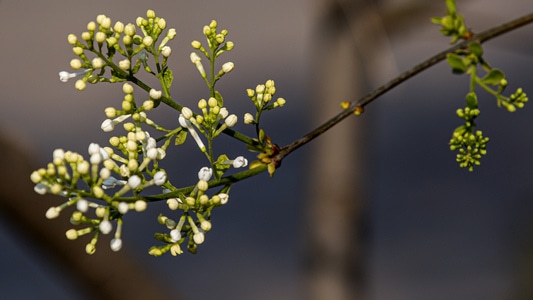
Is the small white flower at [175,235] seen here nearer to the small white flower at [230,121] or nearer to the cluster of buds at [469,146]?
the small white flower at [230,121]

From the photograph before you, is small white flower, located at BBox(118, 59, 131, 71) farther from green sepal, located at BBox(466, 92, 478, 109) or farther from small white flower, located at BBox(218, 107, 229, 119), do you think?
green sepal, located at BBox(466, 92, 478, 109)

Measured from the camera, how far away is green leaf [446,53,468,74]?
123cm

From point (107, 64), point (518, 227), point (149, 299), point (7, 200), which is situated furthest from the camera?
point (518, 227)

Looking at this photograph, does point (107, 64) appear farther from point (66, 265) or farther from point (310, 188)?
point (310, 188)

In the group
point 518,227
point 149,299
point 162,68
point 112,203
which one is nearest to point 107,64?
point 162,68

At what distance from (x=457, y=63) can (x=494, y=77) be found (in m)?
→ 0.13

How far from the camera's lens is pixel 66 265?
470 centimetres

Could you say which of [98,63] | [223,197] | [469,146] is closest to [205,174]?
[223,197]

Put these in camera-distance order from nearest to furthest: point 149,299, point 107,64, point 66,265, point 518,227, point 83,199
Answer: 1. point 83,199
2. point 107,64
3. point 66,265
4. point 149,299
5. point 518,227

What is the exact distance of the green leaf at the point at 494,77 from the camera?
4.31ft

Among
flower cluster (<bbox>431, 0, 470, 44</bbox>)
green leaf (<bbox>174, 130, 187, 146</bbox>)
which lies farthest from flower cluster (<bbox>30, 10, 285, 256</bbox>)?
flower cluster (<bbox>431, 0, 470, 44</bbox>)

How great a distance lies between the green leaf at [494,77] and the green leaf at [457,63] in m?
0.09

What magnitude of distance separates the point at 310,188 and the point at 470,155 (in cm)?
381

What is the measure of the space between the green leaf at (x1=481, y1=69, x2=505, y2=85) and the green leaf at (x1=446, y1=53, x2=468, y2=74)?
0.09 meters
